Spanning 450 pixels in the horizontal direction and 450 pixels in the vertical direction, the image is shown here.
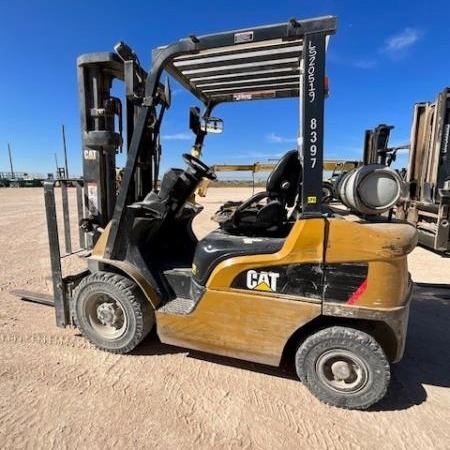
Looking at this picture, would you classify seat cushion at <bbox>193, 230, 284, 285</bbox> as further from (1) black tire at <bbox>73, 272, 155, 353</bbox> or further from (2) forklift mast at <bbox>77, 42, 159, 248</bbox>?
(2) forklift mast at <bbox>77, 42, 159, 248</bbox>

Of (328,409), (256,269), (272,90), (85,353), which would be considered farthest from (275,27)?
(85,353)

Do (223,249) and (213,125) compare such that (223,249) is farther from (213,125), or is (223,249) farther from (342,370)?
(213,125)

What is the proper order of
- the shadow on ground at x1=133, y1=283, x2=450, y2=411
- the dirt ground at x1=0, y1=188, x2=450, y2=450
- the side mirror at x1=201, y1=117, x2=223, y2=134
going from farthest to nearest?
the side mirror at x1=201, y1=117, x2=223, y2=134 → the shadow on ground at x1=133, y1=283, x2=450, y2=411 → the dirt ground at x1=0, y1=188, x2=450, y2=450

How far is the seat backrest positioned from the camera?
9.21 ft

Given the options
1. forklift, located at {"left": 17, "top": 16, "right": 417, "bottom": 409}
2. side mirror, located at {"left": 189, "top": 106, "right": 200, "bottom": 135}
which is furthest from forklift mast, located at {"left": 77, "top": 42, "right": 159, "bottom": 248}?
side mirror, located at {"left": 189, "top": 106, "right": 200, "bottom": 135}

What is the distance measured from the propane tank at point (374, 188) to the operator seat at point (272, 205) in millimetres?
464

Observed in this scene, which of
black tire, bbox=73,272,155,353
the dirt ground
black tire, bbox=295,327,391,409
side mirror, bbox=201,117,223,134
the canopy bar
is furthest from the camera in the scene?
side mirror, bbox=201,117,223,134

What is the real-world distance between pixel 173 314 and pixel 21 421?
1329 millimetres

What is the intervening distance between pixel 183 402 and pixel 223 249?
125 cm

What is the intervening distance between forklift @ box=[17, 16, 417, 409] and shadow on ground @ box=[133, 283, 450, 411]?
0.29 metres

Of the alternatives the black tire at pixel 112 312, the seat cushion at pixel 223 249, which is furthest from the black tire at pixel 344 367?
the black tire at pixel 112 312

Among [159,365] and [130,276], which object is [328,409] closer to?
[159,365]

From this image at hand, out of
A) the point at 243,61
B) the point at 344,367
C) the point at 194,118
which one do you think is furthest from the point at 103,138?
the point at 344,367

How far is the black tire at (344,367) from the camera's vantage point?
2.63 m
